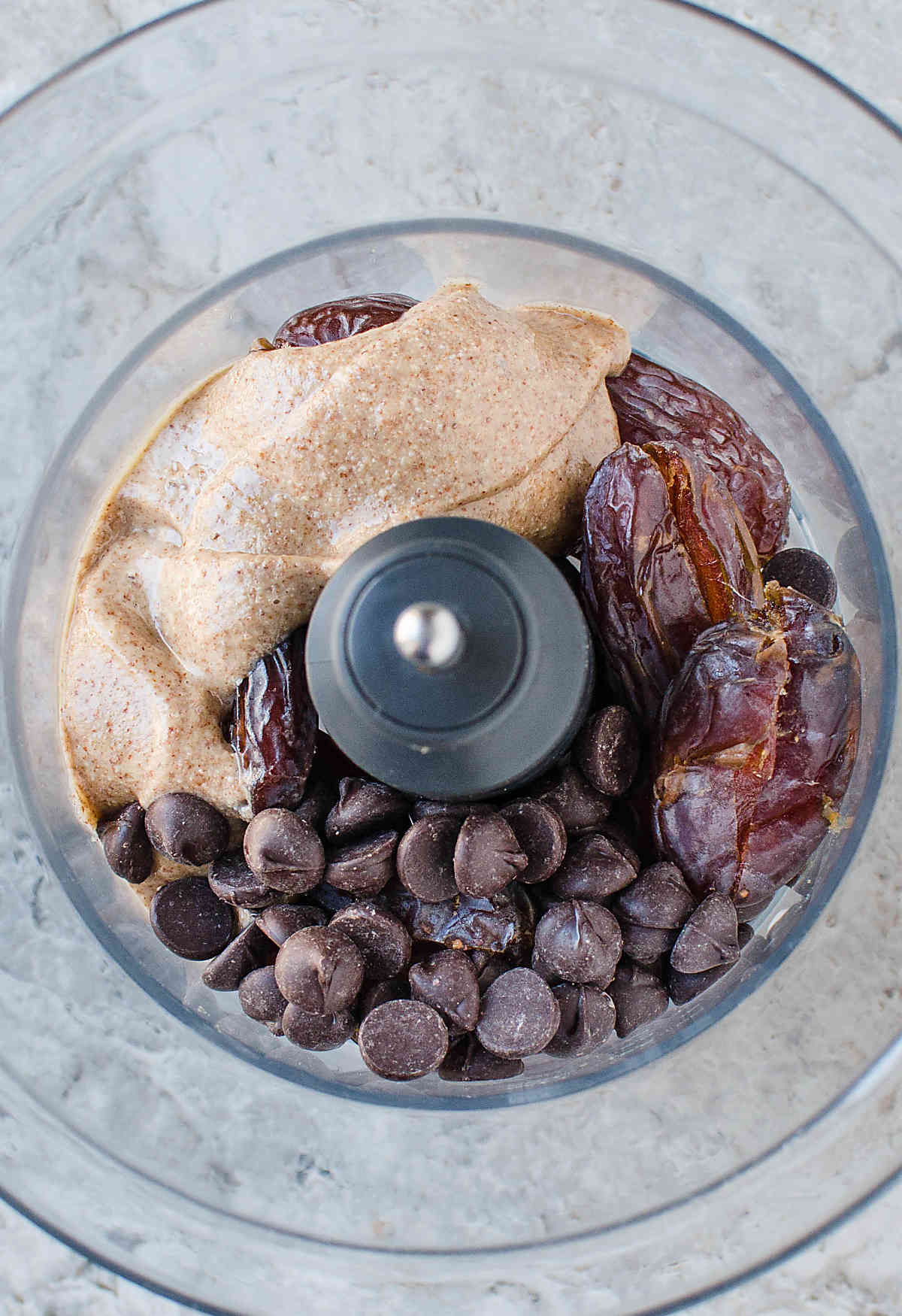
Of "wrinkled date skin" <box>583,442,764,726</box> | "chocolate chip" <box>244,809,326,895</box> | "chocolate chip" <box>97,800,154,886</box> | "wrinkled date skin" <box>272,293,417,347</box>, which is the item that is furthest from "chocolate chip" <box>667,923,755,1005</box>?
"wrinkled date skin" <box>272,293,417,347</box>

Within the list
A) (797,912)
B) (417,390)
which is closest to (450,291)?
(417,390)

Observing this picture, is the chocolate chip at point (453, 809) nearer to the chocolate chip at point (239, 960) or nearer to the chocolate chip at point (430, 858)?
the chocolate chip at point (430, 858)

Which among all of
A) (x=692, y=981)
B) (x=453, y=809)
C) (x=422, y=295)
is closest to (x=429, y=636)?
(x=453, y=809)

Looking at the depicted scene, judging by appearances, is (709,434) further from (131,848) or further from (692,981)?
(131,848)

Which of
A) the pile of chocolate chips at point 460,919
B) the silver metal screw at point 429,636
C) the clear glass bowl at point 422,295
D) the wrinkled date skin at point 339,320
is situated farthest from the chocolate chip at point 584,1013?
the wrinkled date skin at point 339,320

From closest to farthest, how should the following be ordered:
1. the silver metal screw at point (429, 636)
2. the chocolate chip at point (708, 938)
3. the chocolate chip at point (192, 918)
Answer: the silver metal screw at point (429, 636) → the chocolate chip at point (708, 938) → the chocolate chip at point (192, 918)

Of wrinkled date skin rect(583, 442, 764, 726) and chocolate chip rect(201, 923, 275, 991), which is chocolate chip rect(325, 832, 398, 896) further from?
wrinkled date skin rect(583, 442, 764, 726)
